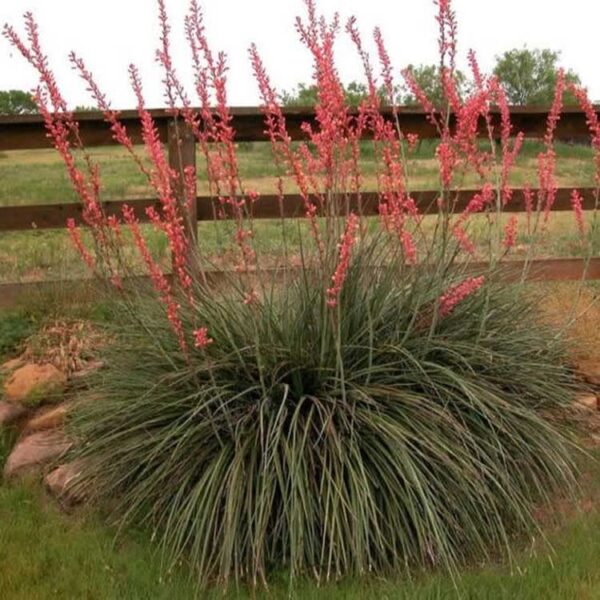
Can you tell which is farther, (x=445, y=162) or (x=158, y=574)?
(x=445, y=162)

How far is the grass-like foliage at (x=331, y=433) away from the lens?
320 centimetres

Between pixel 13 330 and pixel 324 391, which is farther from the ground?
pixel 324 391

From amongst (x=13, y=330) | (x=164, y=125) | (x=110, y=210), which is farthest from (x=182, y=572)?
(x=164, y=125)

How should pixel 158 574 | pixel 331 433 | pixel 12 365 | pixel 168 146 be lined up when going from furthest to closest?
pixel 168 146
pixel 12 365
pixel 331 433
pixel 158 574

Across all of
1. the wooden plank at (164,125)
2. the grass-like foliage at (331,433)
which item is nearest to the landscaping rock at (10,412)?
the grass-like foliage at (331,433)

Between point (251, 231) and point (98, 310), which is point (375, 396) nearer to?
point (251, 231)

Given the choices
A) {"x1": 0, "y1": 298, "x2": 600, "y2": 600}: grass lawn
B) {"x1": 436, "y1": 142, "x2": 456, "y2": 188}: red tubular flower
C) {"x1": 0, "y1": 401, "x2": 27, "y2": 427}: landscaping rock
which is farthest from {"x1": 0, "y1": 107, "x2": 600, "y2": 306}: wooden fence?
{"x1": 0, "y1": 298, "x2": 600, "y2": 600}: grass lawn

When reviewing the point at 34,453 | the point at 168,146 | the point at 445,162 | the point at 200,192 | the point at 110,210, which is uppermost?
the point at 445,162

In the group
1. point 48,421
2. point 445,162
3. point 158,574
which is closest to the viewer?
point 158,574

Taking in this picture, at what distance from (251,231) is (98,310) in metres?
1.88

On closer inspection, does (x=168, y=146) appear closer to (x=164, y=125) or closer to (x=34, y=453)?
(x=164, y=125)

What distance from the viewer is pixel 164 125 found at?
575 cm

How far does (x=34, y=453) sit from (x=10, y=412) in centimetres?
44

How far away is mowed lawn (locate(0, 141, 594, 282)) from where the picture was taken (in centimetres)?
751
